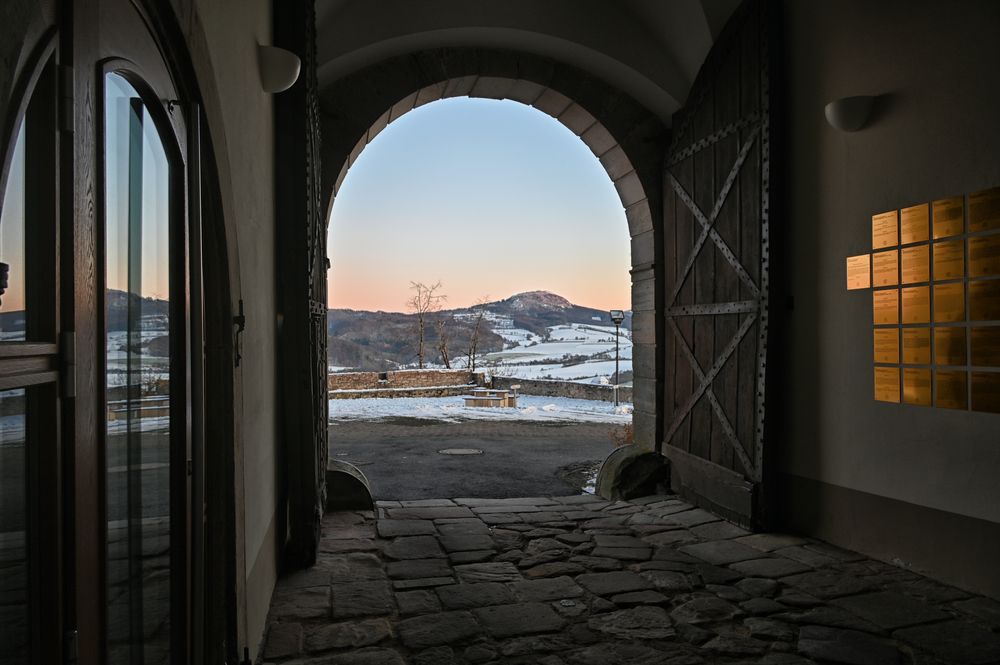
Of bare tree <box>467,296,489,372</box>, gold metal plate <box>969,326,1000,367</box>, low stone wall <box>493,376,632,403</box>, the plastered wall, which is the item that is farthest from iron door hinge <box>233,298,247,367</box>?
bare tree <box>467,296,489,372</box>

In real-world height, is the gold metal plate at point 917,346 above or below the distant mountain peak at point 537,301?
below

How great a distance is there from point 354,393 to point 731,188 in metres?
11.7

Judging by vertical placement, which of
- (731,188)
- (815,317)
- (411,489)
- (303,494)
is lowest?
(411,489)

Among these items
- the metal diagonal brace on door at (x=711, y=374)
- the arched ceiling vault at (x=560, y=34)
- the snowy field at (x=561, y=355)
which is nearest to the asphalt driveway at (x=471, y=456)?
the metal diagonal brace on door at (x=711, y=374)

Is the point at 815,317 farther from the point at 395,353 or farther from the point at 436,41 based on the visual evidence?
the point at 395,353

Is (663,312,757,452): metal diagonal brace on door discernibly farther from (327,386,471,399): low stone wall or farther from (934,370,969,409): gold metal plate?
(327,386,471,399): low stone wall

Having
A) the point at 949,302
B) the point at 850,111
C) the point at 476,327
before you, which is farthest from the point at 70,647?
the point at 476,327

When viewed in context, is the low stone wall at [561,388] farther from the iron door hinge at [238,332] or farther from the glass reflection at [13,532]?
the glass reflection at [13,532]

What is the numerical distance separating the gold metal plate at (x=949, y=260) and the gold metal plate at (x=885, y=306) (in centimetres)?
28

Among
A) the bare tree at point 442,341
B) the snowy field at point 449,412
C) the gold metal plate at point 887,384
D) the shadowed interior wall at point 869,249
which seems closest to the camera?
the shadowed interior wall at point 869,249

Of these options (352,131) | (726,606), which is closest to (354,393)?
(352,131)

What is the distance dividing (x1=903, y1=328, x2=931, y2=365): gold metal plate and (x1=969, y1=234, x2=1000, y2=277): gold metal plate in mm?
391

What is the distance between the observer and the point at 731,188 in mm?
4730

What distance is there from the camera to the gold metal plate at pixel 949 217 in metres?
3.26
